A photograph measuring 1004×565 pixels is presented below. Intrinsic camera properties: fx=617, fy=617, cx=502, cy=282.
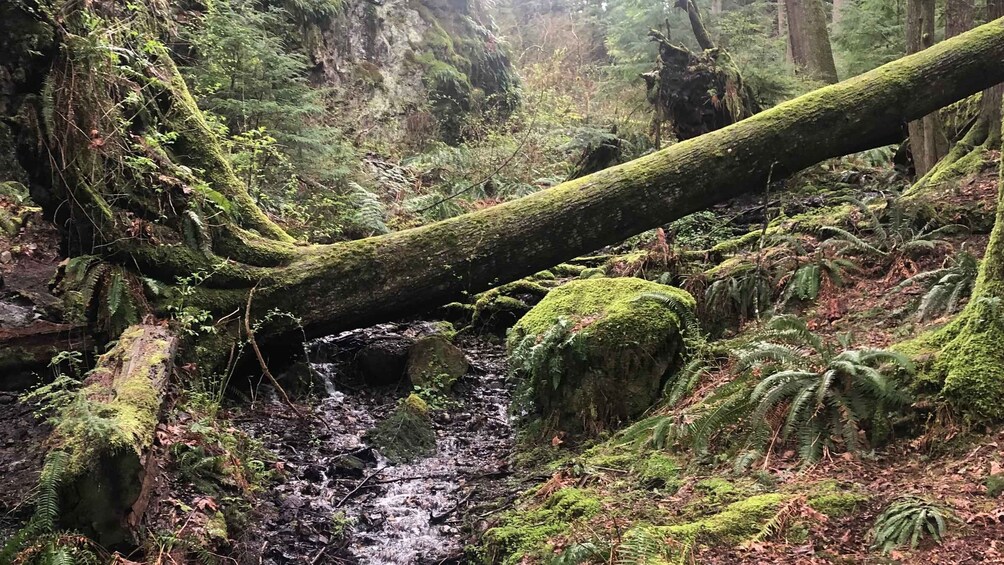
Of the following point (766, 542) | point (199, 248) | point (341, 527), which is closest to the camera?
point (766, 542)

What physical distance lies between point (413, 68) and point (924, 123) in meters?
12.2

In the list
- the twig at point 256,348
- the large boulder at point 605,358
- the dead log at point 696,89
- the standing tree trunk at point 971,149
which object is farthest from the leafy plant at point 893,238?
the twig at point 256,348

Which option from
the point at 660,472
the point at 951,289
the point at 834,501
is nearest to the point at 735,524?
the point at 834,501

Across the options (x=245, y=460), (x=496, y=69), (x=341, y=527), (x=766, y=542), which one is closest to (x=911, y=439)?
(x=766, y=542)

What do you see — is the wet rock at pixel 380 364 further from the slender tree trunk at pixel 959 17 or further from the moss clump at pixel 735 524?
the slender tree trunk at pixel 959 17

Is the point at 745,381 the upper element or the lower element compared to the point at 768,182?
lower

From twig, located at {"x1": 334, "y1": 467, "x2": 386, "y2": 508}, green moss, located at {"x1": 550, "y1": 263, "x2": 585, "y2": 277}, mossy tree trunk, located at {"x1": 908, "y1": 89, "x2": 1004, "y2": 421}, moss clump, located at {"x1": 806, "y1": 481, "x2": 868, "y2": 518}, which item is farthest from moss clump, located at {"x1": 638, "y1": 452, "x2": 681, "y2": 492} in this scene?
green moss, located at {"x1": 550, "y1": 263, "x2": 585, "y2": 277}

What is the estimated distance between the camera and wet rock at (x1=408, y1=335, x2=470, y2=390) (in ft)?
23.4

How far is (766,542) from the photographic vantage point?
3.24m

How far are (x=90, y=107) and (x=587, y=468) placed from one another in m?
5.30

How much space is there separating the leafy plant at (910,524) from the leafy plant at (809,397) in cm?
79

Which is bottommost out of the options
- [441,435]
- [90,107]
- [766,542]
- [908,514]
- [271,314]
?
[441,435]

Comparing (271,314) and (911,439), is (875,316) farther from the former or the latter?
(271,314)

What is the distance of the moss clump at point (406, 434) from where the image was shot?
589 cm
